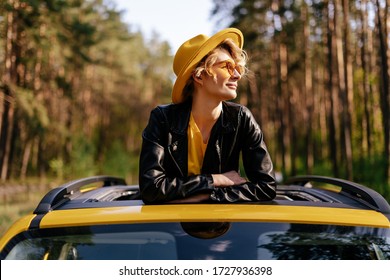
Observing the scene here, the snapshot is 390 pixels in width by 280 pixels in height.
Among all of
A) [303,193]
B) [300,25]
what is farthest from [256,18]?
[303,193]

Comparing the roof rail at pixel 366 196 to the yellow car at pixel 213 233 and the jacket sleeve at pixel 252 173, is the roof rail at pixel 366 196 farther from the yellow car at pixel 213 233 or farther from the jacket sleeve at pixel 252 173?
the jacket sleeve at pixel 252 173

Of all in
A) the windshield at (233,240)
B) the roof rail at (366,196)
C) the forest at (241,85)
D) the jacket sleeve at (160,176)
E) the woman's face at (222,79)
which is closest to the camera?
the windshield at (233,240)

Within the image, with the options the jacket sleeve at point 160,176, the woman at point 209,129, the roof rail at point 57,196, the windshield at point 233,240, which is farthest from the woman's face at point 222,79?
the windshield at point 233,240

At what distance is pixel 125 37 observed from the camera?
53281mm

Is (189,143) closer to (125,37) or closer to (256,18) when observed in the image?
(256,18)

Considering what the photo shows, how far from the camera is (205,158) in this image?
298 centimetres

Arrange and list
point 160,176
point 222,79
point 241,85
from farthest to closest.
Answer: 1. point 241,85
2. point 222,79
3. point 160,176

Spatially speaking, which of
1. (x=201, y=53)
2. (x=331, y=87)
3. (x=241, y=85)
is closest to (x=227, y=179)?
(x=201, y=53)

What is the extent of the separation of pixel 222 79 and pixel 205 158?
44 cm

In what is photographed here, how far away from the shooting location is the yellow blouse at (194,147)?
2951mm

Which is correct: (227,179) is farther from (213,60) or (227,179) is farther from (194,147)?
(213,60)

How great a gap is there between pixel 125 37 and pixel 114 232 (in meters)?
52.7

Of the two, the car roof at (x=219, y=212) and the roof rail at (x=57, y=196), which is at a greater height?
the roof rail at (x=57, y=196)

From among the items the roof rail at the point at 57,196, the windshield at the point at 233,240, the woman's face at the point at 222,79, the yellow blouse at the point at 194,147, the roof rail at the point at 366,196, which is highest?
the woman's face at the point at 222,79
